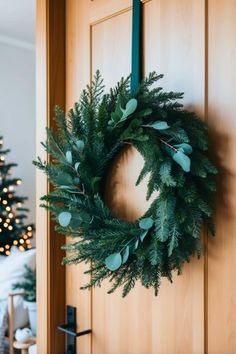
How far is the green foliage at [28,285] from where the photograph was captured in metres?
2.88

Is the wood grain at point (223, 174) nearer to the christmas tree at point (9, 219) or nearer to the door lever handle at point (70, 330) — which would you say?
the door lever handle at point (70, 330)

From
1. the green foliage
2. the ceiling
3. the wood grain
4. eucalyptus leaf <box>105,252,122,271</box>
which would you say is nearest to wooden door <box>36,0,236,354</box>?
the wood grain

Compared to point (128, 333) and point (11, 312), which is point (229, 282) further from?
point (11, 312)

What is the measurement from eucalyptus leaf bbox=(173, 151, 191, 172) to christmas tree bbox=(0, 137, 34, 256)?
300cm

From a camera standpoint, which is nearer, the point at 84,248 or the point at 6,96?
the point at 84,248

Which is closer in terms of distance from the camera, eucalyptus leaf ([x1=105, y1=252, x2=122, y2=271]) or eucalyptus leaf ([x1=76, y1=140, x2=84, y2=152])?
eucalyptus leaf ([x1=105, y1=252, x2=122, y2=271])

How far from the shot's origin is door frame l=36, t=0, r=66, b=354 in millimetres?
1674

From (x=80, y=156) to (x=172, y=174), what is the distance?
32 centimetres

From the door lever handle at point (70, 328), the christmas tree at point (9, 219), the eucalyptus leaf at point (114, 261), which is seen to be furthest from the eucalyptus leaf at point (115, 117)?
the christmas tree at point (9, 219)

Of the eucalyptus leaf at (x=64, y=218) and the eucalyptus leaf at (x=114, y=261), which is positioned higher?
the eucalyptus leaf at (x=64, y=218)

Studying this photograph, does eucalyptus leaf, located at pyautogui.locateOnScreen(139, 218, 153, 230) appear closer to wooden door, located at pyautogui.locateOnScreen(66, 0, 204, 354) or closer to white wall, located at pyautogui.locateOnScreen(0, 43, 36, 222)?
wooden door, located at pyautogui.locateOnScreen(66, 0, 204, 354)

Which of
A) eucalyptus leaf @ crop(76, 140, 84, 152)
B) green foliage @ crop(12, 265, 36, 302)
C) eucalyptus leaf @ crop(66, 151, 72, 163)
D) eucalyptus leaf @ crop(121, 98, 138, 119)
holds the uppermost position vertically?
eucalyptus leaf @ crop(121, 98, 138, 119)

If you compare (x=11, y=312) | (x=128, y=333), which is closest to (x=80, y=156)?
(x=128, y=333)

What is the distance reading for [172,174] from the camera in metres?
1.12
